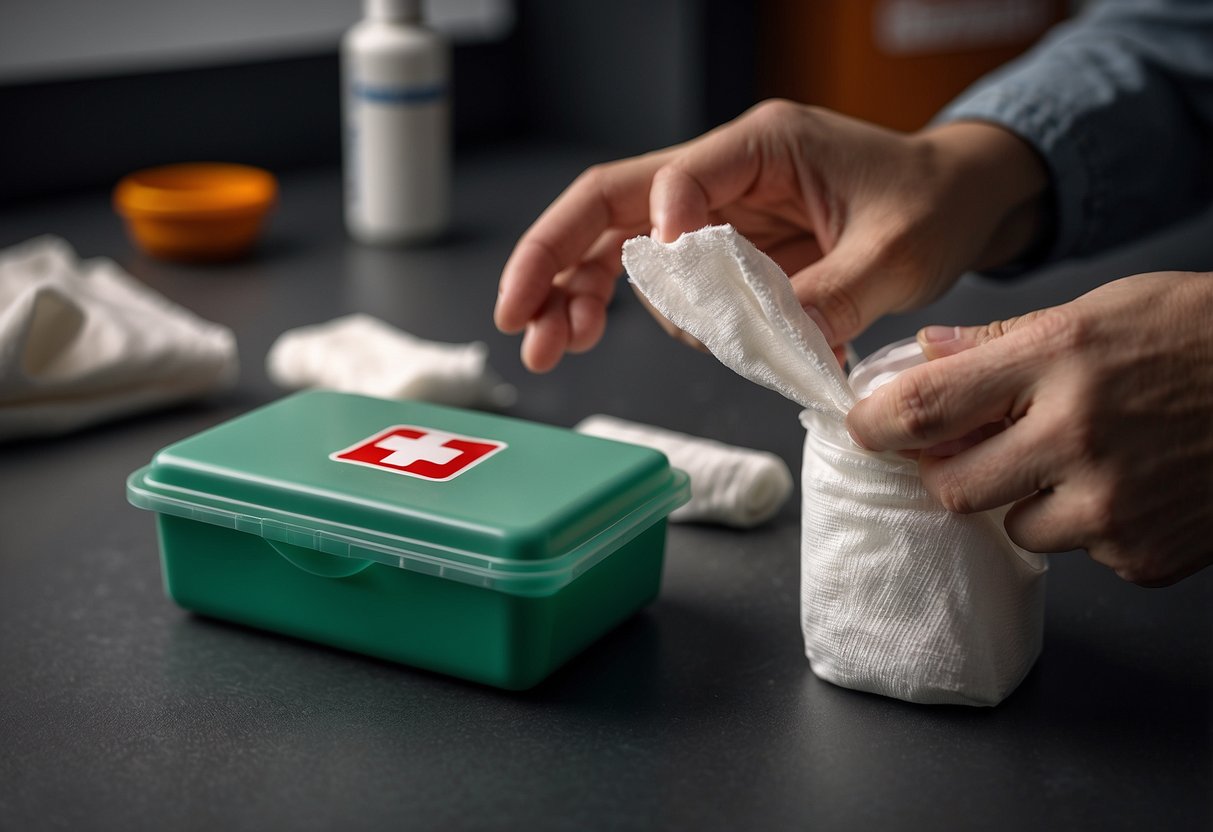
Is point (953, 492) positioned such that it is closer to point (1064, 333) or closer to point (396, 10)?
point (1064, 333)

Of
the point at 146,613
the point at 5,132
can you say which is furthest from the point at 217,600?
the point at 5,132

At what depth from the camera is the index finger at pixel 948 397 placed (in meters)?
0.58

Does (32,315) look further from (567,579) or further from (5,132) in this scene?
(5,132)

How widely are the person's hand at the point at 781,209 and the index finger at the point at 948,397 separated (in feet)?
0.66

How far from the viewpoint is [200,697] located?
2.14 feet

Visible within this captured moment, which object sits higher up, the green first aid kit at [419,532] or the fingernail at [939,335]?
the fingernail at [939,335]

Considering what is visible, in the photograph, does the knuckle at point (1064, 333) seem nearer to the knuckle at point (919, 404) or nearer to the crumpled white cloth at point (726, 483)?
the knuckle at point (919, 404)

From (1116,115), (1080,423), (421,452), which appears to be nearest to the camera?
(1080,423)

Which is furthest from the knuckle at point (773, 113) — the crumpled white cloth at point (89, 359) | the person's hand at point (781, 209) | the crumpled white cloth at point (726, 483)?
the crumpled white cloth at point (89, 359)

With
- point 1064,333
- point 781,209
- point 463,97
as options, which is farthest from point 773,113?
point 463,97

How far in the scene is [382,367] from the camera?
39.6 inches

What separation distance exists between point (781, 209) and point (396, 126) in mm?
629

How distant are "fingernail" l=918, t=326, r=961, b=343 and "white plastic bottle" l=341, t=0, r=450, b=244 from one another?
872 mm

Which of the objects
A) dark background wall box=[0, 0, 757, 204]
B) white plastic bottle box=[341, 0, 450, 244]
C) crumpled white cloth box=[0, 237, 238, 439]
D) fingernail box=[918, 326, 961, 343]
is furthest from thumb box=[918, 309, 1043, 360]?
dark background wall box=[0, 0, 757, 204]
